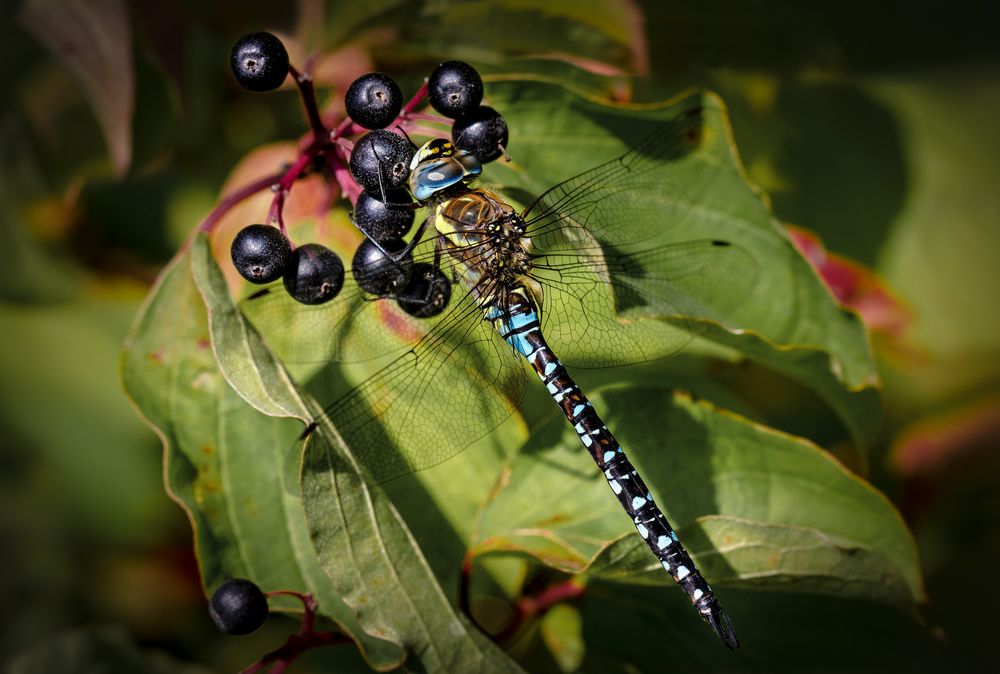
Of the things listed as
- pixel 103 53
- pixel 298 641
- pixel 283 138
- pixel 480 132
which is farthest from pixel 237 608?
pixel 103 53

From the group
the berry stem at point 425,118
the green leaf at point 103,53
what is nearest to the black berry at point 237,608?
the berry stem at point 425,118

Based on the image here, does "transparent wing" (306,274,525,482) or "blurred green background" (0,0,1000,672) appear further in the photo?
"blurred green background" (0,0,1000,672)

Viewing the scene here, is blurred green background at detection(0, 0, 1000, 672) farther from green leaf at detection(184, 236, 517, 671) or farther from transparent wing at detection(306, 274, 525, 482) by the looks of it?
green leaf at detection(184, 236, 517, 671)

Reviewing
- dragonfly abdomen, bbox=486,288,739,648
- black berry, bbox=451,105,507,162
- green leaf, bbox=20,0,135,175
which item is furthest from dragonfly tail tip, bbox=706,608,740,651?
green leaf, bbox=20,0,135,175

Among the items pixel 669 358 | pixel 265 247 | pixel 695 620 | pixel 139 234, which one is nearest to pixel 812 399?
pixel 669 358

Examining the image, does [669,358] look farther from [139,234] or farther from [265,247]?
[139,234]
